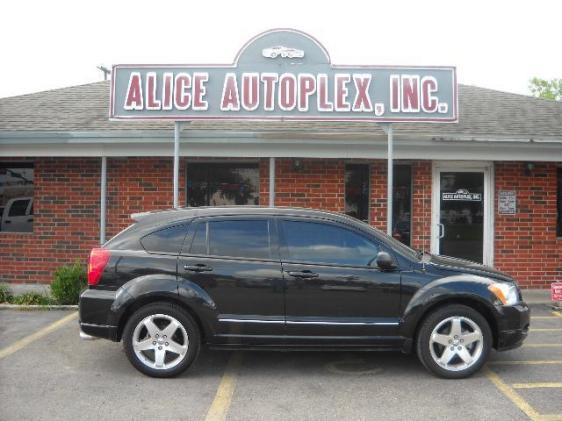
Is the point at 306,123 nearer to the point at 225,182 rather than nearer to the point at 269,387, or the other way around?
the point at 225,182

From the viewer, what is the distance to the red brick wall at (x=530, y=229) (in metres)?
9.54

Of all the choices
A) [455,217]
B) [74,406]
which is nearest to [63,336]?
[74,406]

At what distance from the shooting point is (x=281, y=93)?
812 cm

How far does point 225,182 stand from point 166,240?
15.0 feet

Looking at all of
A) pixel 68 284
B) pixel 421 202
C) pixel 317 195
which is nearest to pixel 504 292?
pixel 421 202

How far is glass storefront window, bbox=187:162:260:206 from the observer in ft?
31.8

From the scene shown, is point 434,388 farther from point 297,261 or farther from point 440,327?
point 297,261

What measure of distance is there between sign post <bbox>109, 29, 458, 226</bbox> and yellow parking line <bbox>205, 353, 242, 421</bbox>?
3718mm

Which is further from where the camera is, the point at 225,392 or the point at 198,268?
the point at 198,268

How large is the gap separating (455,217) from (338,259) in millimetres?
5292

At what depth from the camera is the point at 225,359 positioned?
5.66 m

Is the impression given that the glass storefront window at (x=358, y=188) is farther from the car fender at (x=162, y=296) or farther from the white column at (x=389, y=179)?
the car fender at (x=162, y=296)

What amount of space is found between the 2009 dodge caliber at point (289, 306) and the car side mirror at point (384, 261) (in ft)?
0.03

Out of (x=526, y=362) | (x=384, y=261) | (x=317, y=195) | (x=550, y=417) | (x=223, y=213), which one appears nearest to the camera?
(x=550, y=417)
